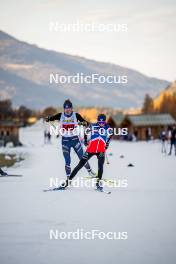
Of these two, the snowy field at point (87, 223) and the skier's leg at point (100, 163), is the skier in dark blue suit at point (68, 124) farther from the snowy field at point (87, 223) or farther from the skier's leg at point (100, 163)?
the snowy field at point (87, 223)

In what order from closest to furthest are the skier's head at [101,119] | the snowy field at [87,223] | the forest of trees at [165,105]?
the snowy field at [87,223] < the skier's head at [101,119] < the forest of trees at [165,105]

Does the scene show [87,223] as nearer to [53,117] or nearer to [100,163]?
[100,163]

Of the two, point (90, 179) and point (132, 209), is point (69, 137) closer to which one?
point (90, 179)

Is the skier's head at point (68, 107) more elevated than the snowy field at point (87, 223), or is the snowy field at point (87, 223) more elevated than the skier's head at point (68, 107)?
the skier's head at point (68, 107)

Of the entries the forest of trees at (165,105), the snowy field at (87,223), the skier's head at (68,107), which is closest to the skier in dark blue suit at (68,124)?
the skier's head at (68,107)

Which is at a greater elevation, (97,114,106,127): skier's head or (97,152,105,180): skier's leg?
(97,114,106,127): skier's head

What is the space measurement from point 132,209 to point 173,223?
110cm

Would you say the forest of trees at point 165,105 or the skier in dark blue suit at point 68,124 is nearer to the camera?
the skier in dark blue suit at point 68,124

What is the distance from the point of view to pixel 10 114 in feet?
323

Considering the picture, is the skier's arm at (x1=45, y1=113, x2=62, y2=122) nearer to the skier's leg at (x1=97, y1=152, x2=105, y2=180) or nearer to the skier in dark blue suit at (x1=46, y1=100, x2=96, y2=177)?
the skier in dark blue suit at (x1=46, y1=100, x2=96, y2=177)

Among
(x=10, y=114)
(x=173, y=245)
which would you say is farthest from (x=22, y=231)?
(x=10, y=114)

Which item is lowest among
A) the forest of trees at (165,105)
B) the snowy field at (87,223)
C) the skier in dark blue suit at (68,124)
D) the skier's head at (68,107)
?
the snowy field at (87,223)

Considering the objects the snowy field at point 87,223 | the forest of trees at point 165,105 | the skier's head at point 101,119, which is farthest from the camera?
the forest of trees at point 165,105

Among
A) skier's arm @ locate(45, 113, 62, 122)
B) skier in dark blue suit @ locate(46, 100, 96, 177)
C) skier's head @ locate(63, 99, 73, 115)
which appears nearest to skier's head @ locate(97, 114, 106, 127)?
skier in dark blue suit @ locate(46, 100, 96, 177)
